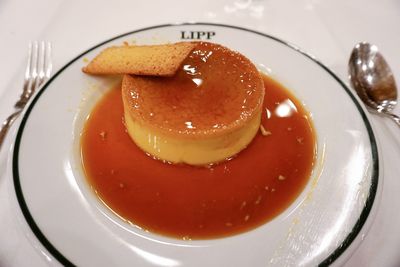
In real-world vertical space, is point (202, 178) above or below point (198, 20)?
below

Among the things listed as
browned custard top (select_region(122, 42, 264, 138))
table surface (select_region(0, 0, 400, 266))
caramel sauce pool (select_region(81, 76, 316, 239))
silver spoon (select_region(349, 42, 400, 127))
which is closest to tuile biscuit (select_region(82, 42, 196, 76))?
browned custard top (select_region(122, 42, 264, 138))

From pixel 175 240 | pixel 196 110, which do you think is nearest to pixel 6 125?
pixel 196 110

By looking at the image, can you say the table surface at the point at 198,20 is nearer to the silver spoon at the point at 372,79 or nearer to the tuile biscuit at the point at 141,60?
the silver spoon at the point at 372,79

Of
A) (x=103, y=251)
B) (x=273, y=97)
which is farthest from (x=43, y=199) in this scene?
(x=273, y=97)

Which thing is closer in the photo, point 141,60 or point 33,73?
point 141,60

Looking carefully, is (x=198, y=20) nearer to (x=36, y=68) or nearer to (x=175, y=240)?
(x=36, y=68)

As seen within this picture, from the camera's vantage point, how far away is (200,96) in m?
1.70

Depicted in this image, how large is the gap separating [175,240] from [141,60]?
826 mm

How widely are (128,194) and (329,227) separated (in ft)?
2.52

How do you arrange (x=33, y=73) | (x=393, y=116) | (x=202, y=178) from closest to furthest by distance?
(x=202, y=178) < (x=393, y=116) < (x=33, y=73)

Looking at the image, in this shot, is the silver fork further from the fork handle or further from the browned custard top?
the browned custard top

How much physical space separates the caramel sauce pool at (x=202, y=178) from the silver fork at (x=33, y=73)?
33 cm

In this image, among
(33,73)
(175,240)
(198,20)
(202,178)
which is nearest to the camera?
(175,240)

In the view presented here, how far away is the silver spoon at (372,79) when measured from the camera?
6.24 ft
